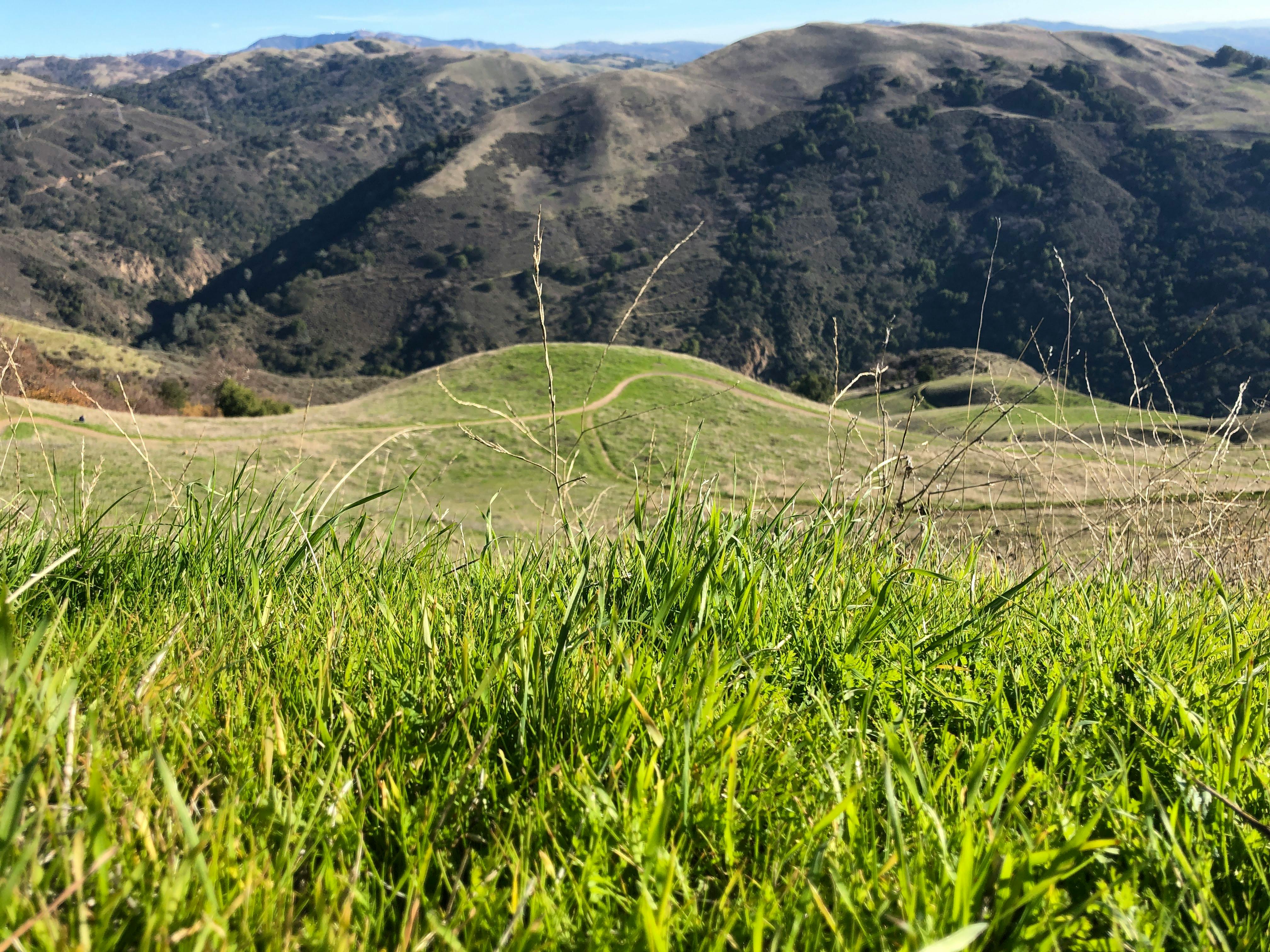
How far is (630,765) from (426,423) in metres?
8.77

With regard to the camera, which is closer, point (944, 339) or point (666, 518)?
point (666, 518)

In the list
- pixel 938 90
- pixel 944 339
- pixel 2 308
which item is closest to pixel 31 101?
pixel 2 308

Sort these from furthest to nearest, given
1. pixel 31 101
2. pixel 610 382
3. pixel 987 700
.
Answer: pixel 31 101, pixel 610 382, pixel 987 700

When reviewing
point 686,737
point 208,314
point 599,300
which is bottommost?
point 208,314

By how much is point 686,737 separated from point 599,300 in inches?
2478

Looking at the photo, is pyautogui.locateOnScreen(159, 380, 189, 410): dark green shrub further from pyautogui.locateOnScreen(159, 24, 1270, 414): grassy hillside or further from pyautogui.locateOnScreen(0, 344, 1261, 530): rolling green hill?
pyautogui.locateOnScreen(159, 24, 1270, 414): grassy hillside

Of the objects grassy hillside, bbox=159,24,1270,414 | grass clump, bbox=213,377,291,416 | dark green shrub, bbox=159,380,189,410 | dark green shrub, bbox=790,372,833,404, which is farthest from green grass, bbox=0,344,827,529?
grassy hillside, bbox=159,24,1270,414

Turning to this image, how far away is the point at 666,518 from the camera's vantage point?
2.05 m

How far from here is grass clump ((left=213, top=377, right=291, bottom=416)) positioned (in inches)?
1235

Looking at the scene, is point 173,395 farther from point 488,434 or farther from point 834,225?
point 834,225

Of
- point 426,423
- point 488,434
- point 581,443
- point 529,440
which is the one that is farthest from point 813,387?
point 581,443

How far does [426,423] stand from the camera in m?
9.68

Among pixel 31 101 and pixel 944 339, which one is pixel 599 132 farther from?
pixel 31 101

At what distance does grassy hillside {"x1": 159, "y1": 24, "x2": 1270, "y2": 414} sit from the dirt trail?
94.9ft
